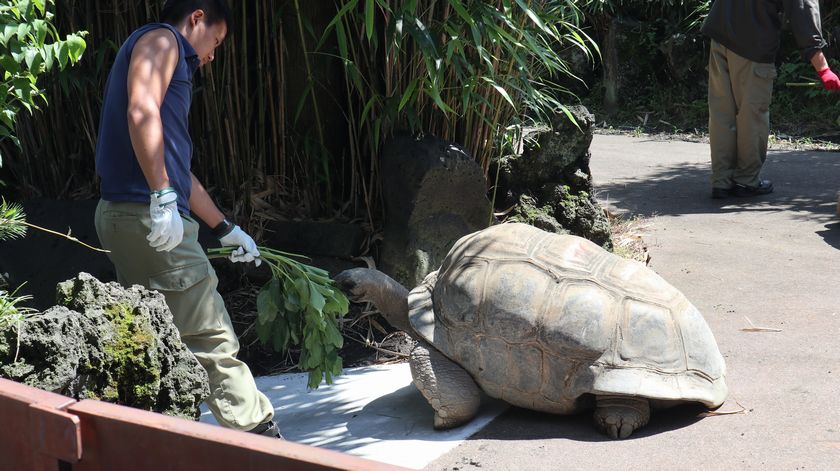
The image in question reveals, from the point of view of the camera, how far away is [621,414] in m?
3.59

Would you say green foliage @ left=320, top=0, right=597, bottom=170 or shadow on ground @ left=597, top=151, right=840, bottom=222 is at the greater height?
green foliage @ left=320, top=0, right=597, bottom=170

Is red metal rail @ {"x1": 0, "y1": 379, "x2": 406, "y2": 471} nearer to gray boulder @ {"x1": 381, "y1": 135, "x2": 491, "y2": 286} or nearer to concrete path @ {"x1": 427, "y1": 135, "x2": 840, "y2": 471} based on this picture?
concrete path @ {"x1": 427, "y1": 135, "x2": 840, "y2": 471}

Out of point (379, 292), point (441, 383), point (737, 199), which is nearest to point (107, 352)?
point (441, 383)

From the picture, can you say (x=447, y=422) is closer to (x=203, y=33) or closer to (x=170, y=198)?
(x=170, y=198)

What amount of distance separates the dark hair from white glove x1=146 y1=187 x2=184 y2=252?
0.62 metres

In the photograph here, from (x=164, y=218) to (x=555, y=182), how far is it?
10.2 feet

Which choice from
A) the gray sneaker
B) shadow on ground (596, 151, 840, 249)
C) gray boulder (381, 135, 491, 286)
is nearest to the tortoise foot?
the gray sneaker

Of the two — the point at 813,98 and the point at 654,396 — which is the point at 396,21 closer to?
the point at 654,396

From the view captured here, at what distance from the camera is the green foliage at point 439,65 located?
444 centimetres

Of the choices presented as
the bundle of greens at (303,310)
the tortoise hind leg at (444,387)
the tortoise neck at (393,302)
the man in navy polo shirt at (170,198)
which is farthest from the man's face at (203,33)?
the tortoise hind leg at (444,387)

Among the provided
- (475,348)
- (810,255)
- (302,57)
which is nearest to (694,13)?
(810,255)

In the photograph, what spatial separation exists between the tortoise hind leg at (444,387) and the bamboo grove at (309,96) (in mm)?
1395

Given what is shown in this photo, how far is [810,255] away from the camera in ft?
18.7

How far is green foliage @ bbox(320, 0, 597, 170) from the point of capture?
4.44 meters
